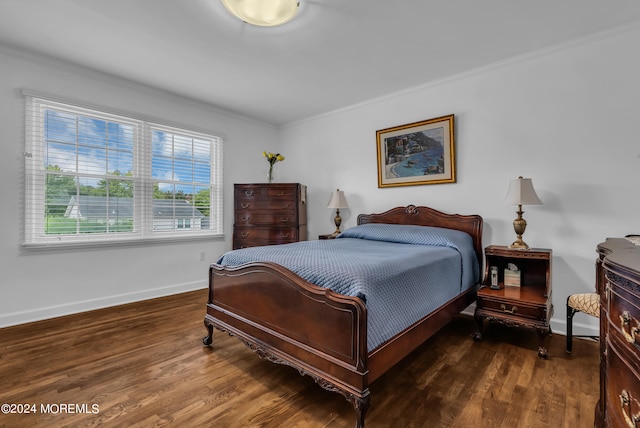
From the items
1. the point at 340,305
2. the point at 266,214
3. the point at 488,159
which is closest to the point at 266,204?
the point at 266,214

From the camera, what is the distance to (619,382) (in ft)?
3.14

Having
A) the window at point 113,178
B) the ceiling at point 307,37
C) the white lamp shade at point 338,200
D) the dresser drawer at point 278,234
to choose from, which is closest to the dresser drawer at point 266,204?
the dresser drawer at point 278,234

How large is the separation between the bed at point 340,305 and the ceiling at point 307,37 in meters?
1.77

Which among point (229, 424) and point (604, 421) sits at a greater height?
point (604, 421)

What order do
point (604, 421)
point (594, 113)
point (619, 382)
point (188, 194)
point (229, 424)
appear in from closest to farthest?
point (619, 382), point (604, 421), point (229, 424), point (594, 113), point (188, 194)

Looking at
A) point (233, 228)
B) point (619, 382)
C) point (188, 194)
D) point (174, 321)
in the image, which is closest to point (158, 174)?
point (188, 194)

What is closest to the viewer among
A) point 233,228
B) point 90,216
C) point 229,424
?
point 229,424

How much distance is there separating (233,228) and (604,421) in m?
4.09

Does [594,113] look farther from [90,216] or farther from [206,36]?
[90,216]

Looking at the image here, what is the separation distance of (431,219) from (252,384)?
246 centimetres

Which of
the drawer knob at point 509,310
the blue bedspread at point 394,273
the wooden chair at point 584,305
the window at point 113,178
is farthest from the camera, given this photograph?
the window at point 113,178

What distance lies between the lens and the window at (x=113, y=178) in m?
2.93

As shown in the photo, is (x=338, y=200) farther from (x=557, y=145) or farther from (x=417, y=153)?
(x=557, y=145)

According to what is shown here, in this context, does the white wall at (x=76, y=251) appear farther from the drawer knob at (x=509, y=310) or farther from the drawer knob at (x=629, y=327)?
the drawer knob at (x=629, y=327)
